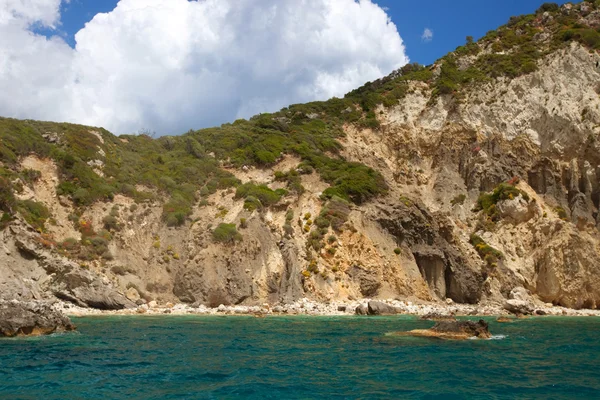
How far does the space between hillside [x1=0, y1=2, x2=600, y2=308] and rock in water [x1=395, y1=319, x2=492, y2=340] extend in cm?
1422

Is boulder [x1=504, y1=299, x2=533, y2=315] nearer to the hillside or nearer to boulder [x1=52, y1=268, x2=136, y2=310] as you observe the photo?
the hillside

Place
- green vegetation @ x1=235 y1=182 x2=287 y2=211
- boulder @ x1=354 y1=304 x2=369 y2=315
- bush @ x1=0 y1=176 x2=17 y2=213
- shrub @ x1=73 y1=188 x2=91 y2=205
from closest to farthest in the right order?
boulder @ x1=354 y1=304 x2=369 y2=315 → bush @ x1=0 y1=176 x2=17 y2=213 → shrub @ x1=73 y1=188 x2=91 y2=205 → green vegetation @ x1=235 y1=182 x2=287 y2=211

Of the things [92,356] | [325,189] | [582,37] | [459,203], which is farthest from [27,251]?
[582,37]

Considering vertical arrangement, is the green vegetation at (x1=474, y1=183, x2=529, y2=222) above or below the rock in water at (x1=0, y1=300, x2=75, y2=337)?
above

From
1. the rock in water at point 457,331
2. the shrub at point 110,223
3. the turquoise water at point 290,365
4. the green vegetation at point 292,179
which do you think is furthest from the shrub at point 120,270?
the rock in water at point 457,331

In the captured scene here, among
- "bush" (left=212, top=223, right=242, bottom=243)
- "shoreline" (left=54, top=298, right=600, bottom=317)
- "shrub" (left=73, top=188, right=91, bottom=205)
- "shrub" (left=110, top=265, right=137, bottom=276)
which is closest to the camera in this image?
"shoreline" (left=54, top=298, right=600, bottom=317)

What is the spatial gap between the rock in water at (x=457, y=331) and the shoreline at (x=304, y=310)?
10.4m

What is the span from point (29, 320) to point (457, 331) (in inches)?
650

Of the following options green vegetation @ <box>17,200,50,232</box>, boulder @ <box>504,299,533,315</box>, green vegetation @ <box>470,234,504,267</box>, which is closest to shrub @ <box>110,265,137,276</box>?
green vegetation @ <box>17,200,50,232</box>

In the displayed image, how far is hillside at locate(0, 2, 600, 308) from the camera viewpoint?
3372cm

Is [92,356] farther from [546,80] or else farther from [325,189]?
[546,80]

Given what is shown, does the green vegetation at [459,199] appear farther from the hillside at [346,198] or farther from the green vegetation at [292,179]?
the green vegetation at [292,179]

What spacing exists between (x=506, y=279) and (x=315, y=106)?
35.7m

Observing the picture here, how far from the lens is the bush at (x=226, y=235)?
1411 inches
